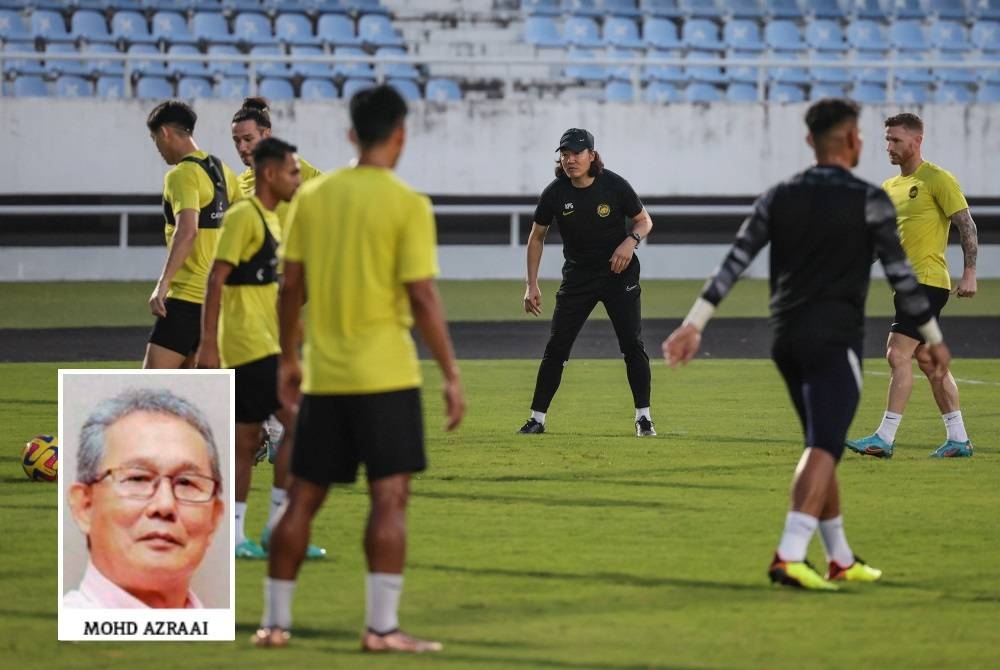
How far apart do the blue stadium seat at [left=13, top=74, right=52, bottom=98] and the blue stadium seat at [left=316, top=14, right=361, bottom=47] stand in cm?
490

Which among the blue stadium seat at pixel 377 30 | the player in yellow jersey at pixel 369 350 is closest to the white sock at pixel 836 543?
the player in yellow jersey at pixel 369 350

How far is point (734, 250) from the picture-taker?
7.77m

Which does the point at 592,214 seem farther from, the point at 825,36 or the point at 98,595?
the point at 825,36

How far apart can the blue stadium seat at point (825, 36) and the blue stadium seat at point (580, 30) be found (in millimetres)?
4050

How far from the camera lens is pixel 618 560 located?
8.45 meters

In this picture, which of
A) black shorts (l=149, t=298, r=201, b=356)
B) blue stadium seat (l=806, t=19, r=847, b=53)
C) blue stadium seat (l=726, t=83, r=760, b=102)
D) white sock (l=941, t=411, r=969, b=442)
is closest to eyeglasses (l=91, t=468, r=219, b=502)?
black shorts (l=149, t=298, r=201, b=356)

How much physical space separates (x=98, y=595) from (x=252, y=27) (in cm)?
2696

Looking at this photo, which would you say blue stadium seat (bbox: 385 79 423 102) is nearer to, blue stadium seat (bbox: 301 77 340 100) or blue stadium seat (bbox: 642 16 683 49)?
blue stadium seat (bbox: 301 77 340 100)

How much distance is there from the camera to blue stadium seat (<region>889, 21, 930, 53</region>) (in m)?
35.0

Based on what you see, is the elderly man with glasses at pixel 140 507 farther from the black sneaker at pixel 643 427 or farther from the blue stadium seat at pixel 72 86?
the blue stadium seat at pixel 72 86

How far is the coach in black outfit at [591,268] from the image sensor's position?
13625mm

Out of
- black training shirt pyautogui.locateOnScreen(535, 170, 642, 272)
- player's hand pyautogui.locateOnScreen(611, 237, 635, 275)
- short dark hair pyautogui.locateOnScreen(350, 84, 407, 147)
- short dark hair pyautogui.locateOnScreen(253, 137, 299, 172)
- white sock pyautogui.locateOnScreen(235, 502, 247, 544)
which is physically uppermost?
short dark hair pyautogui.locateOnScreen(350, 84, 407, 147)

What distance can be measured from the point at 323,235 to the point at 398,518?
1030 mm

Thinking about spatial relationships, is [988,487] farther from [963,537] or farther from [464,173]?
[464,173]
